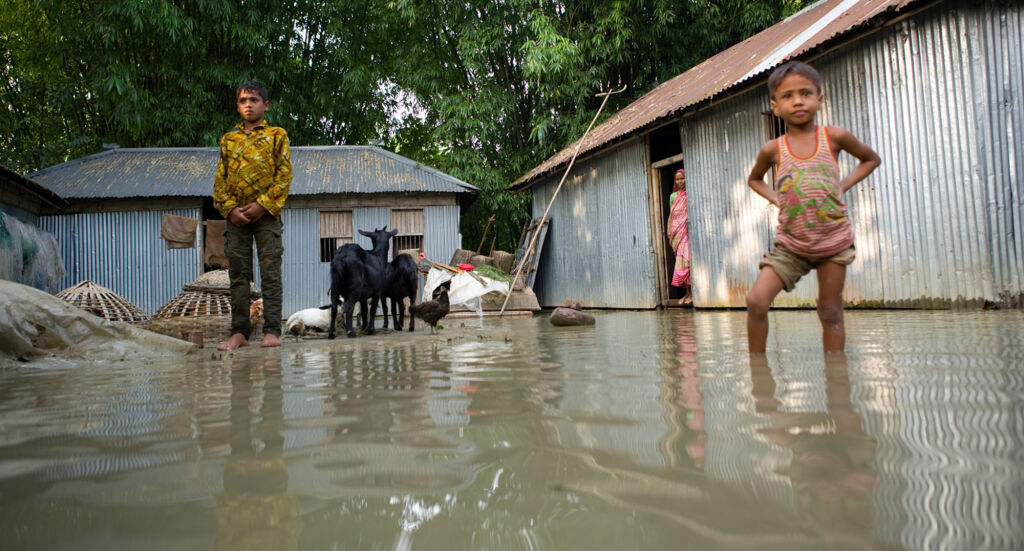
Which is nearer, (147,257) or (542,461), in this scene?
(542,461)

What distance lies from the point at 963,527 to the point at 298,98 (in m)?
22.1

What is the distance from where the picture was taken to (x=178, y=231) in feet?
48.4

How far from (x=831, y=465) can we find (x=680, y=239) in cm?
978

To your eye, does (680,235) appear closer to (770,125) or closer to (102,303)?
(770,125)

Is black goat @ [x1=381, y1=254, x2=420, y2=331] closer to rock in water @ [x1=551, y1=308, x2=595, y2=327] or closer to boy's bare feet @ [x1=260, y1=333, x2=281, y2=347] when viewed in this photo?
rock in water @ [x1=551, y1=308, x2=595, y2=327]

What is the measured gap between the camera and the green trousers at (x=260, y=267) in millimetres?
5125

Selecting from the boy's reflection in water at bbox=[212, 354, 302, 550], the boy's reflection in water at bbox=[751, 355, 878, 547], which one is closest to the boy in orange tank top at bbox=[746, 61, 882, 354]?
the boy's reflection in water at bbox=[751, 355, 878, 547]

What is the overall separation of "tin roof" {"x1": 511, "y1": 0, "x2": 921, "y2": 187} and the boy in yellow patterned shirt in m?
6.03

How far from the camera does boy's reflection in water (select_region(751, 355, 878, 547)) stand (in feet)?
2.68

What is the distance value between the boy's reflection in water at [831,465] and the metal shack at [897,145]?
5.78 metres

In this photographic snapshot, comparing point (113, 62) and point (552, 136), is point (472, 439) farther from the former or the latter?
point (113, 62)

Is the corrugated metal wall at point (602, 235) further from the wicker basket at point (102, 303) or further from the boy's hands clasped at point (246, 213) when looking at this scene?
the wicker basket at point (102, 303)

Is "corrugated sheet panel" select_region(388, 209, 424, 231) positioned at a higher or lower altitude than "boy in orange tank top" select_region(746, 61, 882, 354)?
higher

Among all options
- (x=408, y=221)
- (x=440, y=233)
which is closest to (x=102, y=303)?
(x=408, y=221)
